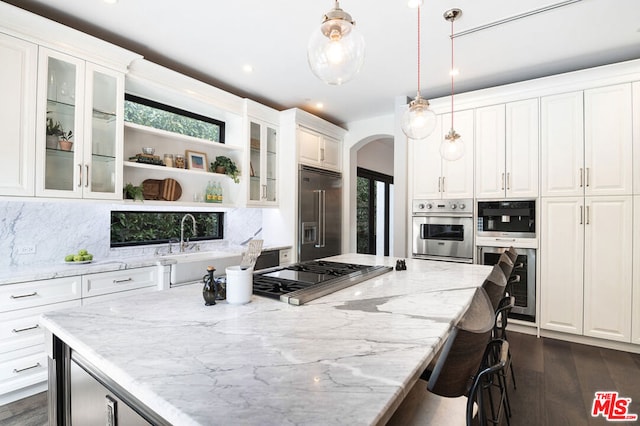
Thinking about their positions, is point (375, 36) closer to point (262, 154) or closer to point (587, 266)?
point (262, 154)

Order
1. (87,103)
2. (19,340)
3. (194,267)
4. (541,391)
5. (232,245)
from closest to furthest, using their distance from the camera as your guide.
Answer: (19,340)
(541,391)
(87,103)
(194,267)
(232,245)

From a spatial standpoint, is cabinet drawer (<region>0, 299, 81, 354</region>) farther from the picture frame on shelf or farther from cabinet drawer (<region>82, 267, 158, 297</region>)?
the picture frame on shelf

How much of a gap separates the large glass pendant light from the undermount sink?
2.28m

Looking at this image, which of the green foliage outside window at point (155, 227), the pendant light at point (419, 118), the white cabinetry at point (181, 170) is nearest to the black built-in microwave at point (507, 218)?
the pendant light at point (419, 118)

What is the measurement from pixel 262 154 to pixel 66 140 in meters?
2.03

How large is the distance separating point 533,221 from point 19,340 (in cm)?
440

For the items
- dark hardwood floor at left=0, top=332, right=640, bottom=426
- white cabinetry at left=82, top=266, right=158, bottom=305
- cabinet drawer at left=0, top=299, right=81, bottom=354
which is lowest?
dark hardwood floor at left=0, top=332, right=640, bottom=426

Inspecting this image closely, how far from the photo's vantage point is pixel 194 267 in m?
3.09

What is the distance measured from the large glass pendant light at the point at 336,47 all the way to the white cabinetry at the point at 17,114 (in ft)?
6.98

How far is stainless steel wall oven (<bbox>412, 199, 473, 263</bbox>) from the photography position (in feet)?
12.0

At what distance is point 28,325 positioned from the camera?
2.14m

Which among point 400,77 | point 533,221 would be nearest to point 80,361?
point 400,77

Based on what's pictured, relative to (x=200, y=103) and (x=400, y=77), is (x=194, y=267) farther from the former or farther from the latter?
(x=400, y=77)

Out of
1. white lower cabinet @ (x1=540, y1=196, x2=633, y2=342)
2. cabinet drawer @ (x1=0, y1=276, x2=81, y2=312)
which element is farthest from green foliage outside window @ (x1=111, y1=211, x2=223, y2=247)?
white lower cabinet @ (x1=540, y1=196, x2=633, y2=342)
